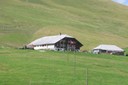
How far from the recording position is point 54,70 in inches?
3194

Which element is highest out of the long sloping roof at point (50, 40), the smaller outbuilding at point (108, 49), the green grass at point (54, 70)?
the long sloping roof at point (50, 40)

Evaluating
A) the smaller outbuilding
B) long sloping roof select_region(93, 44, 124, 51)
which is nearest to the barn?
the smaller outbuilding

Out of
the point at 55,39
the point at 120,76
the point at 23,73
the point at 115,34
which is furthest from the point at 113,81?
the point at 115,34

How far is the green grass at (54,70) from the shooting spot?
7144 centimetres

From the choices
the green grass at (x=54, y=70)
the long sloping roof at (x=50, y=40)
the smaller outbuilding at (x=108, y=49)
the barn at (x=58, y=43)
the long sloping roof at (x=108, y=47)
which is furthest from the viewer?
the long sloping roof at (x=108, y=47)

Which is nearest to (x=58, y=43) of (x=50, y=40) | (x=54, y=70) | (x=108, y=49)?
(x=50, y=40)

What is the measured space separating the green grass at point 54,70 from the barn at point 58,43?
39703mm

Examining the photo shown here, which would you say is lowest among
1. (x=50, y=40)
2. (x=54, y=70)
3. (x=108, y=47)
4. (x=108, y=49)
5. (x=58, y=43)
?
(x=54, y=70)

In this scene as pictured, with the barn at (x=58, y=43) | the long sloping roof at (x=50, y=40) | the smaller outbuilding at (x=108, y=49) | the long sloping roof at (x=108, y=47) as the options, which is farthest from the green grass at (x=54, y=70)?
the long sloping roof at (x=108, y=47)

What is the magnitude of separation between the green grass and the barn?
39703 millimetres

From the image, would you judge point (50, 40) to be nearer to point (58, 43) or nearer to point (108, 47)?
point (58, 43)

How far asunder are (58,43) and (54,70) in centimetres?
6345

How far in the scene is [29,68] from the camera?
8156 centimetres

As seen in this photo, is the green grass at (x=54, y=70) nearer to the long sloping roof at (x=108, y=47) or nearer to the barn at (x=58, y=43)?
the barn at (x=58, y=43)
